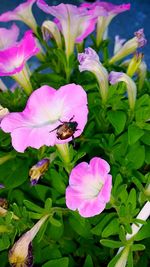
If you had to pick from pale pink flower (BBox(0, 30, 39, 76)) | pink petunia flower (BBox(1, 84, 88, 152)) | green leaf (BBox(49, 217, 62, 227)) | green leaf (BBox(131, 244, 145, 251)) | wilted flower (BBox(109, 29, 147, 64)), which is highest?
pale pink flower (BBox(0, 30, 39, 76))

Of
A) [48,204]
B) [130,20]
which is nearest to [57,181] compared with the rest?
[48,204]

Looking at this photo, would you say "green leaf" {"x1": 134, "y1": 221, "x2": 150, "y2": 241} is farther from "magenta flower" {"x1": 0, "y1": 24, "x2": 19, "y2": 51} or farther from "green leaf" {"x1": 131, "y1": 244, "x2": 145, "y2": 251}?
"magenta flower" {"x1": 0, "y1": 24, "x2": 19, "y2": 51}

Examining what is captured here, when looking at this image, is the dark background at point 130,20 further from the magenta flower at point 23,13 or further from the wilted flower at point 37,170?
the wilted flower at point 37,170

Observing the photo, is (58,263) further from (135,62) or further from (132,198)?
(135,62)

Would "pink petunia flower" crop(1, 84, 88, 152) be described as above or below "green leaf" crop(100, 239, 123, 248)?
above

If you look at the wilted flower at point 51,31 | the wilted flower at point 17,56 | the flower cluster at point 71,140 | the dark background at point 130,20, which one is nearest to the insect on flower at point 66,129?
the flower cluster at point 71,140

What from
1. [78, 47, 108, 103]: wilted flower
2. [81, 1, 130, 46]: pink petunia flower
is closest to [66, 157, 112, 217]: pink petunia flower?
[78, 47, 108, 103]: wilted flower

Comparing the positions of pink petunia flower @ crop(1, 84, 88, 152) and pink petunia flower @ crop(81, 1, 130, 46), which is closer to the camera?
pink petunia flower @ crop(1, 84, 88, 152)
